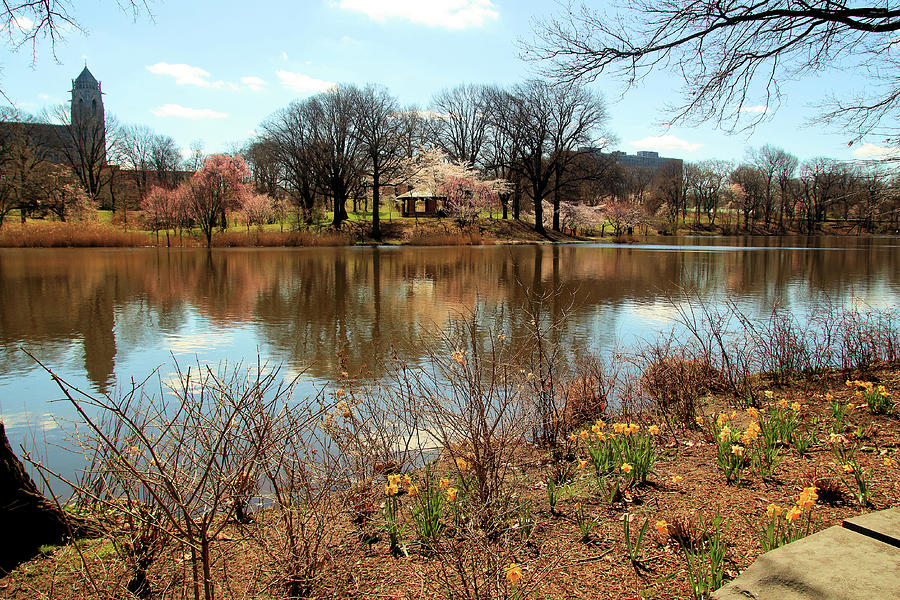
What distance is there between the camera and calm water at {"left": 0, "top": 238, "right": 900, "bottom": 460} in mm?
10062

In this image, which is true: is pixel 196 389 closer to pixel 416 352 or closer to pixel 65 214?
pixel 416 352

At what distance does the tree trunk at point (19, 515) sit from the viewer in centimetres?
337

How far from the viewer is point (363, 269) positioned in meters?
28.8

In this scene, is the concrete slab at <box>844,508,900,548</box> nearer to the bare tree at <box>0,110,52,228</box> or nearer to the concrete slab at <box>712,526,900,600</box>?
the concrete slab at <box>712,526,900,600</box>

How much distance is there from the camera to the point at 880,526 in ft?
7.93

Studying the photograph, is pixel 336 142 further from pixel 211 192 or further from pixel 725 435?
pixel 725 435

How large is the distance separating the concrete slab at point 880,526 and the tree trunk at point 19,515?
4.16 meters

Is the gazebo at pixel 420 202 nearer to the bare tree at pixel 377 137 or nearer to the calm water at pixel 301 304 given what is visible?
the bare tree at pixel 377 137

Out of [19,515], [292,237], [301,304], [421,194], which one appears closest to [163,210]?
[292,237]

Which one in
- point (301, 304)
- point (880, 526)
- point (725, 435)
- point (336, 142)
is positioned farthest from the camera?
point (336, 142)

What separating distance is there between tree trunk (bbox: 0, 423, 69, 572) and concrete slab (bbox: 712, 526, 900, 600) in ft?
12.0

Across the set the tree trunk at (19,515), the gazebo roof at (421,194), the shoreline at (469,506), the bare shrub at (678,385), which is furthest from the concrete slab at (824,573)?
the gazebo roof at (421,194)

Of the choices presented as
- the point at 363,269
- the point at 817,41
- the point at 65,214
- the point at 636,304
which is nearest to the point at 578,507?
the point at 817,41

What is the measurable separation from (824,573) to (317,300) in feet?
54.9
